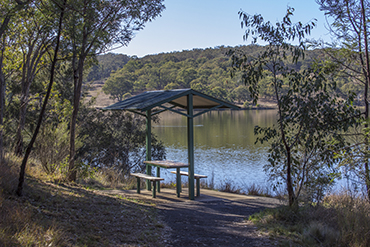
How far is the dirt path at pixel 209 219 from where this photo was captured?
4.48 m

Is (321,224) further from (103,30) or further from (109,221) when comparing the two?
(103,30)

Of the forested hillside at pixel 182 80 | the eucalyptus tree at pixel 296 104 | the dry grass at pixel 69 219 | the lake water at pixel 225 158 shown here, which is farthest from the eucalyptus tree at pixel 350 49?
the forested hillside at pixel 182 80

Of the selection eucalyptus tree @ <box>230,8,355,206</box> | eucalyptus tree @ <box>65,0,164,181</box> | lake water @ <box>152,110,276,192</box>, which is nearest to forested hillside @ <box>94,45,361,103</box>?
lake water @ <box>152,110,276,192</box>

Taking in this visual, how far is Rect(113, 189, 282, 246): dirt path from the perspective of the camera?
448 cm

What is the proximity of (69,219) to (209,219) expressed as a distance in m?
2.44

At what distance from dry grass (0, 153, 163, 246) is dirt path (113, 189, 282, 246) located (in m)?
0.30

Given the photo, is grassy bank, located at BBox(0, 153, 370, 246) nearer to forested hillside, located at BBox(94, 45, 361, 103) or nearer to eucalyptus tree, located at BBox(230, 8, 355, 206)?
eucalyptus tree, located at BBox(230, 8, 355, 206)

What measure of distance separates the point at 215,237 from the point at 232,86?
7718cm

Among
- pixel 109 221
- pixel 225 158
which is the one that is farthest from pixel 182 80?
pixel 109 221

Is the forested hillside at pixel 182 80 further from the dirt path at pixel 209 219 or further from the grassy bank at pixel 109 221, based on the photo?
the grassy bank at pixel 109 221

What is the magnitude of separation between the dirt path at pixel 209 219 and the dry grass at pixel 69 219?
30 centimetres

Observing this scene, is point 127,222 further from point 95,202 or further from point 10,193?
point 10,193

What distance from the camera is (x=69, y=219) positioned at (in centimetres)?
445

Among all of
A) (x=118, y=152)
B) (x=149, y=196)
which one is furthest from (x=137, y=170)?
(x=149, y=196)
